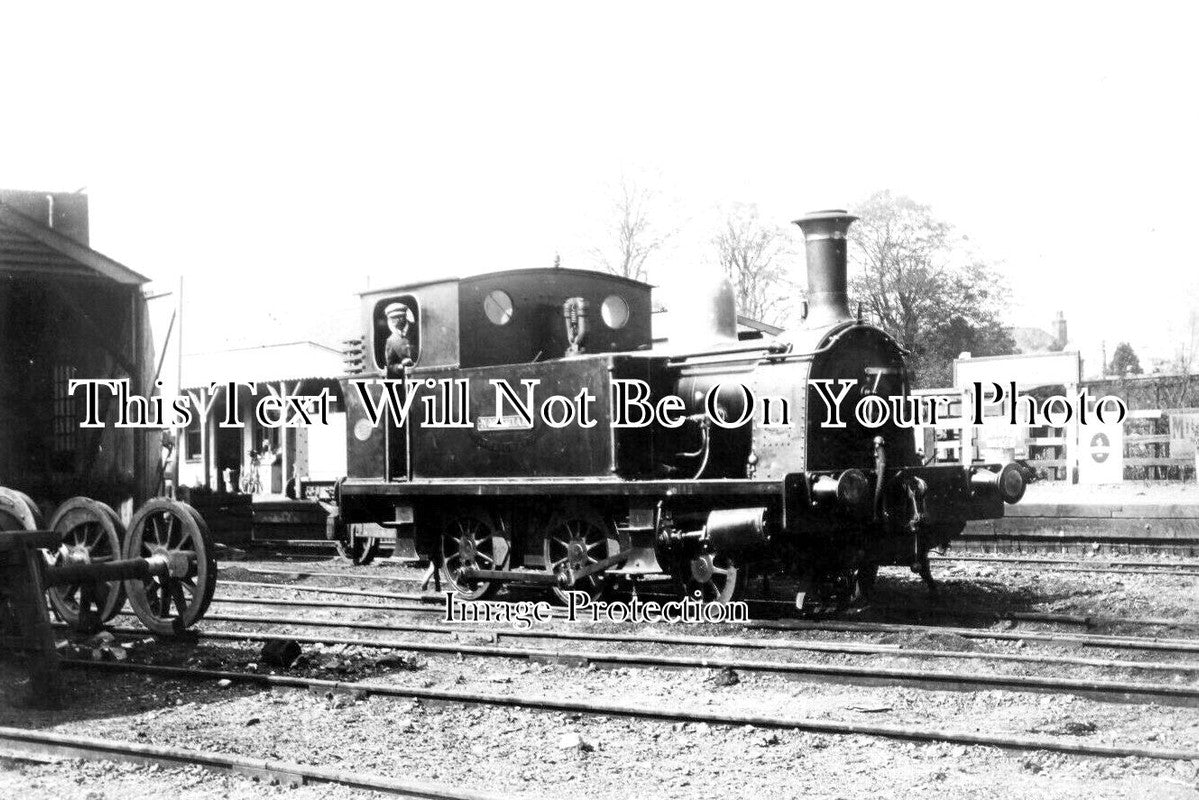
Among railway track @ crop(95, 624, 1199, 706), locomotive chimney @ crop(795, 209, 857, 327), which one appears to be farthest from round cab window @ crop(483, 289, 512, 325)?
railway track @ crop(95, 624, 1199, 706)

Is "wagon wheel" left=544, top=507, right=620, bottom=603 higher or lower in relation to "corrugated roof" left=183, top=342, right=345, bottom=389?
lower

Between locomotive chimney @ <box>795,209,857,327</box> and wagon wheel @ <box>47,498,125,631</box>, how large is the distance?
17.1 ft

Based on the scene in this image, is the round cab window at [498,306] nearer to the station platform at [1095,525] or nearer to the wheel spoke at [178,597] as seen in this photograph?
the wheel spoke at [178,597]

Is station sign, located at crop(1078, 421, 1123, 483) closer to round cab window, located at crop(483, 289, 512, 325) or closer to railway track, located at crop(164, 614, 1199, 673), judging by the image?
round cab window, located at crop(483, 289, 512, 325)

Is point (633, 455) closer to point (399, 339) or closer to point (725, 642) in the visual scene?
point (725, 642)

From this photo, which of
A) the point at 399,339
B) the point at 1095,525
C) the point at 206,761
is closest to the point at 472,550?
the point at 399,339

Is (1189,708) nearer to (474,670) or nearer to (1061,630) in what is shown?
(1061,630)

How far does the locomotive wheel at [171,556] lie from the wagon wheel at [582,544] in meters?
2.71

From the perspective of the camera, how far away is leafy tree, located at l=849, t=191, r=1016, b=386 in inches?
1806

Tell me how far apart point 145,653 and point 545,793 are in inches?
165

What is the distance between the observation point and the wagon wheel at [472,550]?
9883mm

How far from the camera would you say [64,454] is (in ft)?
43.1

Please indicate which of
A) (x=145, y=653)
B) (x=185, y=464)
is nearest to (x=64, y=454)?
(x=145, y=653)

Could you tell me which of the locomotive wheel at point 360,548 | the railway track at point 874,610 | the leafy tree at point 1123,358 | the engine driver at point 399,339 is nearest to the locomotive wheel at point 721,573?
the railway track at point 874,610
